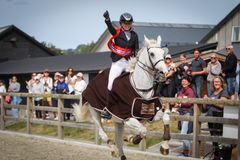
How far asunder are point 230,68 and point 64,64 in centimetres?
1610

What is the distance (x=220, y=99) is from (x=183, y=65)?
3451mm

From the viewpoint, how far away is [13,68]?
2942 centimetres

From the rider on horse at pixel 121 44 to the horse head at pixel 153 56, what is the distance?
0.42 m

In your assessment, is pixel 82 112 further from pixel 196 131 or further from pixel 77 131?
pixel 77 131

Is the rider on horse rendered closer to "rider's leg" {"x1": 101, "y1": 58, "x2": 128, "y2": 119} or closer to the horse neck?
"rider's leg" {"x1": 101, "y1": 58, "x2": 128, "y2": 119}

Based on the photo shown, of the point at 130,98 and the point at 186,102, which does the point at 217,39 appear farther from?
the point at 130,98

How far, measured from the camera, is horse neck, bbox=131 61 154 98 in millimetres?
6312

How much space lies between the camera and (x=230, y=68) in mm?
11172

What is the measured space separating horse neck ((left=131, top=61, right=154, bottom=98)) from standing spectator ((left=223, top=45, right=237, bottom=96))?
533 cm

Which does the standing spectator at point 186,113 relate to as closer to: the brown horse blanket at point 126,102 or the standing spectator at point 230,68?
the brown horse blanket at point 126,102

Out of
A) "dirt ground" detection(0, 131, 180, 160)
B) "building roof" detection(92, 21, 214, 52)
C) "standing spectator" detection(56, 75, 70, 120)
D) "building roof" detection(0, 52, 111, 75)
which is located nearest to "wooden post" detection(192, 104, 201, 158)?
"dirt ground" detection(0, 131, 180, 160)

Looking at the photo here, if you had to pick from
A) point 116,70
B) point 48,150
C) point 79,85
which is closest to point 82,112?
point 116,70

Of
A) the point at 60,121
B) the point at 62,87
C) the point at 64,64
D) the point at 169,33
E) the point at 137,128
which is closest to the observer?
the point at 137,128

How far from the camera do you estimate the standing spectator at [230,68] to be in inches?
435
